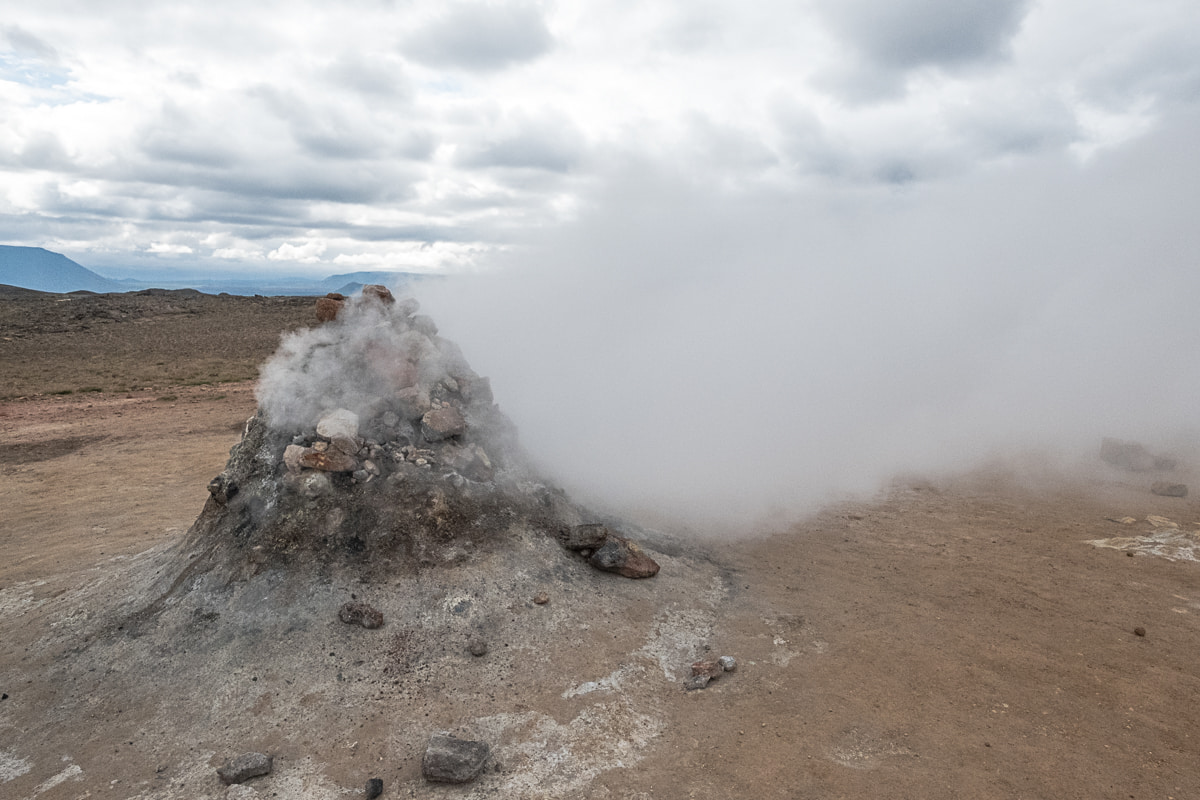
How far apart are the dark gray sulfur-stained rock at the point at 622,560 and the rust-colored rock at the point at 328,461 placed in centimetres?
248

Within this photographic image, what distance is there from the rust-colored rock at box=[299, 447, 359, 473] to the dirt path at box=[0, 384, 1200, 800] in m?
2.24

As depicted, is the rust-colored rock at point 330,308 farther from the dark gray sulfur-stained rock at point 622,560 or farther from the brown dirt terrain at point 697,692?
the dark gray sulfur-stained rock at point 622,560

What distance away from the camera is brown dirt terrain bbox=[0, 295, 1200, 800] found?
420cm

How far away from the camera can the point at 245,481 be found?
6438 mm

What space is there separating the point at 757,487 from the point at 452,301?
627 centimetres

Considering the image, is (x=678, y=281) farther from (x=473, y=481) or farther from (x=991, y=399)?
(x=473, y=481)

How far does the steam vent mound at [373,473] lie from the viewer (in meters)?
5.93

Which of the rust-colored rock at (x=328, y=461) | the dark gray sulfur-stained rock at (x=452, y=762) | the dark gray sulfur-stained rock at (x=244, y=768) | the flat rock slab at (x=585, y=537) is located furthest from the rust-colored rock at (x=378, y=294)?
the dark gray sulfur-stained rock at (x=452, y=762)

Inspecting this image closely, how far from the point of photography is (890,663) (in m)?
5.39

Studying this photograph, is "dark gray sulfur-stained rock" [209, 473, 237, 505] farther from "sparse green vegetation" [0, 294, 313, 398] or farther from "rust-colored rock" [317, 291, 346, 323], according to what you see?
"sparse green vegetation" [0, 294, 313, 398]

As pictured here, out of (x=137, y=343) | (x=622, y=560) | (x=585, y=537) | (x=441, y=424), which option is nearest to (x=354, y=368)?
(x=441, y=424)

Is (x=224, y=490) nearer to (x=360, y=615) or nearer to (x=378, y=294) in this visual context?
(x=360, y=615)

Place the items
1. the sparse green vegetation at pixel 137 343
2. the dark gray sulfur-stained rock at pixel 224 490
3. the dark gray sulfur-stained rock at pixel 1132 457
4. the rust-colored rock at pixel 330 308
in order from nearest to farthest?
the dark gray sulfur-stained rock at pixel 224 490, the rust-colored rock at pixel 330 308, the dark gray sulfur-stained rock at pixel 1132 457, the sparse green vegetation at pixel 137 343

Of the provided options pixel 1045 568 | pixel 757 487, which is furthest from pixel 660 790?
pixel 757 487
